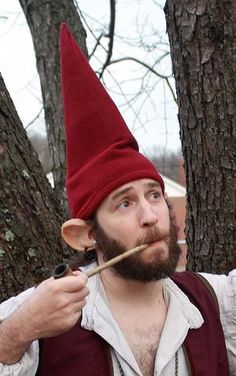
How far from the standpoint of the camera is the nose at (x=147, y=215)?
168cm

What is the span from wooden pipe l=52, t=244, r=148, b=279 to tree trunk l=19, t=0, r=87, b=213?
1.96 metres

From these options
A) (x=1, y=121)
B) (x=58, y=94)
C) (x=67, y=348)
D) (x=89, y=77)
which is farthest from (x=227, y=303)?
(x=58, y=94)

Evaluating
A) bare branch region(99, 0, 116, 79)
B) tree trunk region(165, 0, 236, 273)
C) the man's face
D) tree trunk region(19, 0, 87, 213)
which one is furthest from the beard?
bare branch region(99, 0, 116, 79)

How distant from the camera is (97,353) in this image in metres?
1.69

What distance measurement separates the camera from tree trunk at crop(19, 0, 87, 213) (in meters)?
3.62

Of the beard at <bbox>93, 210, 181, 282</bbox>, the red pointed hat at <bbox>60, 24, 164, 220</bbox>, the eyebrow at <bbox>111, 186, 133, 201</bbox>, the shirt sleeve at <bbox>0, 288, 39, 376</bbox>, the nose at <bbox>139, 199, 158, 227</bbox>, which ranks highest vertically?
the red pointed hat at <bbox>60, 24, 164, 220</bbox>

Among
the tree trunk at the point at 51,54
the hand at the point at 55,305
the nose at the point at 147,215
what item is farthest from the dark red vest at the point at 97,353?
the tree trunk at the point at 51,54

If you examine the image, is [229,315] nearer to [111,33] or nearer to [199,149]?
[199,149]

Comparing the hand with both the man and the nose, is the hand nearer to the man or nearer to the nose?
the man

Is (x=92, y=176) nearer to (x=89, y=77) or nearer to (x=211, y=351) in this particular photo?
(x=89, y=77)

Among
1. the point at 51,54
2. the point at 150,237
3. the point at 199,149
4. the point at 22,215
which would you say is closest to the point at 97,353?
the point at 150,237

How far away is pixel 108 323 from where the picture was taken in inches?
67.9

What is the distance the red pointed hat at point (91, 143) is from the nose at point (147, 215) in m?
0.09

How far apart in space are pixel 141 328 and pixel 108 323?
107 mm
